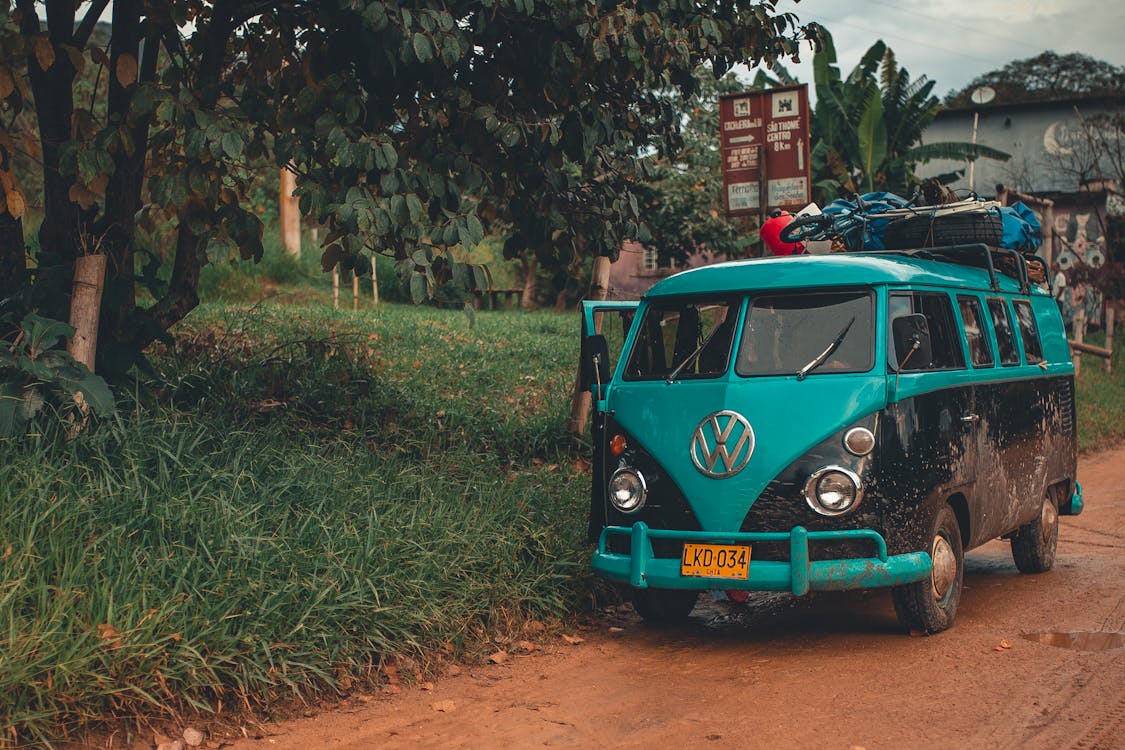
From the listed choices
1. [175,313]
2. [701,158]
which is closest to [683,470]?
[175,313]

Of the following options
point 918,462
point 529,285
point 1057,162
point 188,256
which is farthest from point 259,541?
point 1057,162

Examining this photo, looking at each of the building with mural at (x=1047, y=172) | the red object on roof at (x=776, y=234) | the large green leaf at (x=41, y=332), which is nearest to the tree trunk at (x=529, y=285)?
the building with mural at (x=1047, y=172)

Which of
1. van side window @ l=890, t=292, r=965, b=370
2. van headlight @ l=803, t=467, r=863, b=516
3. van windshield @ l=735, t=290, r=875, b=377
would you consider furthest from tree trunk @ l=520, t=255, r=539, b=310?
van headlight @ l=803, t=467, r=863, b=516

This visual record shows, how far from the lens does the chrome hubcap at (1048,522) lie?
843 cm

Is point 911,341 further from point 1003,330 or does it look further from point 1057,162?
point 1057,162

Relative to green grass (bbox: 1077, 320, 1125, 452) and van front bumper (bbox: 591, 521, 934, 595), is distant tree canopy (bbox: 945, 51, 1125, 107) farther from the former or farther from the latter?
van front bumper (bbox: 591, 521, 934, 595)

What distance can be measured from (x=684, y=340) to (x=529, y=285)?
23237 millimetres

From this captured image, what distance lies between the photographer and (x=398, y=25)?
20.2 ft

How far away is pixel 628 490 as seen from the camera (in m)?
6.53

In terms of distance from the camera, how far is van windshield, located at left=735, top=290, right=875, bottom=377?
6379 mm

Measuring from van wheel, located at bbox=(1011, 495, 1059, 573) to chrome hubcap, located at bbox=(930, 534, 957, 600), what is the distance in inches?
68.8

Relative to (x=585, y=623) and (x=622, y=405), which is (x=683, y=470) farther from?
(x=585, y=623)

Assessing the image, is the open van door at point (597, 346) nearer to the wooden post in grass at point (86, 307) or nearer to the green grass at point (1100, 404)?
the wooden post in grass at point (86, 307)

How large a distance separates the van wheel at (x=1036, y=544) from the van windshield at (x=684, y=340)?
295 cm
